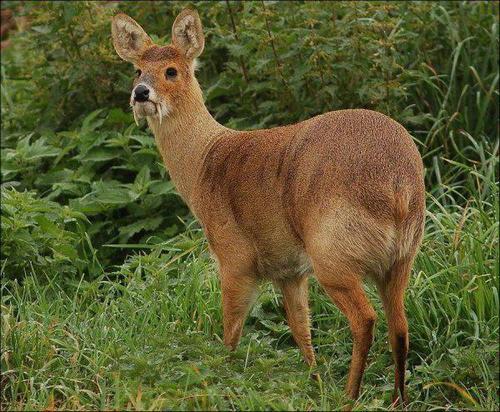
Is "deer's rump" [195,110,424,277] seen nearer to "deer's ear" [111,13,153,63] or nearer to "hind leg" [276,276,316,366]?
"hind leg" [276,276,316,366]

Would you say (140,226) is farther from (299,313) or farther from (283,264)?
(283,264)

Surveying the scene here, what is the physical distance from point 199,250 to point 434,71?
6.85 feet

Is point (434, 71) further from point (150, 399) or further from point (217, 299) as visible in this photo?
point (150, 399)

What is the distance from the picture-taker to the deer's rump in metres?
5.13

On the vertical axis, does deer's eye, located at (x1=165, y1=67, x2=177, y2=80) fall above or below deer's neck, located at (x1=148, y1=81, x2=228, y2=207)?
above

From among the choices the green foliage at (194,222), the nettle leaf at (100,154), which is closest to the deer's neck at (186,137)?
the green foliage at (194,222)

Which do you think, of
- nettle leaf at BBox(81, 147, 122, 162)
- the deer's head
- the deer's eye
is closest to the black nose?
the deer's head

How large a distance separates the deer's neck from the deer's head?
41 millimetres

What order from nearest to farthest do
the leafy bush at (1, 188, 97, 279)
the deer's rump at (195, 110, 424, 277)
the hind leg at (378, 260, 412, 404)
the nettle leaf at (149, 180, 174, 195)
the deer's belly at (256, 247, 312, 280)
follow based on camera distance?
the deer's rump at (195, 110, 424, 277) → the hind leg at (378, 260, 412, 404) → the deer's belly at (256, 247, 312, 280) → the leafy bush at (1, 188, 97, 279) → the nettle leaf at (149, 180, 174, 195)

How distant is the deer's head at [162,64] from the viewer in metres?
6.05

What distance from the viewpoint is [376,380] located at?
5.98m

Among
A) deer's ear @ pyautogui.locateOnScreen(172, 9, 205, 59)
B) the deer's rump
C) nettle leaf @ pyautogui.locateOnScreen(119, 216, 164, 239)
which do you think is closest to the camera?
the deer's rump

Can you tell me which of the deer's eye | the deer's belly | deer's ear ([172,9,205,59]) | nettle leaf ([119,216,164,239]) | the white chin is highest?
deer's ear ([172,9,205,59])

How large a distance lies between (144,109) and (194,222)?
1748mm
